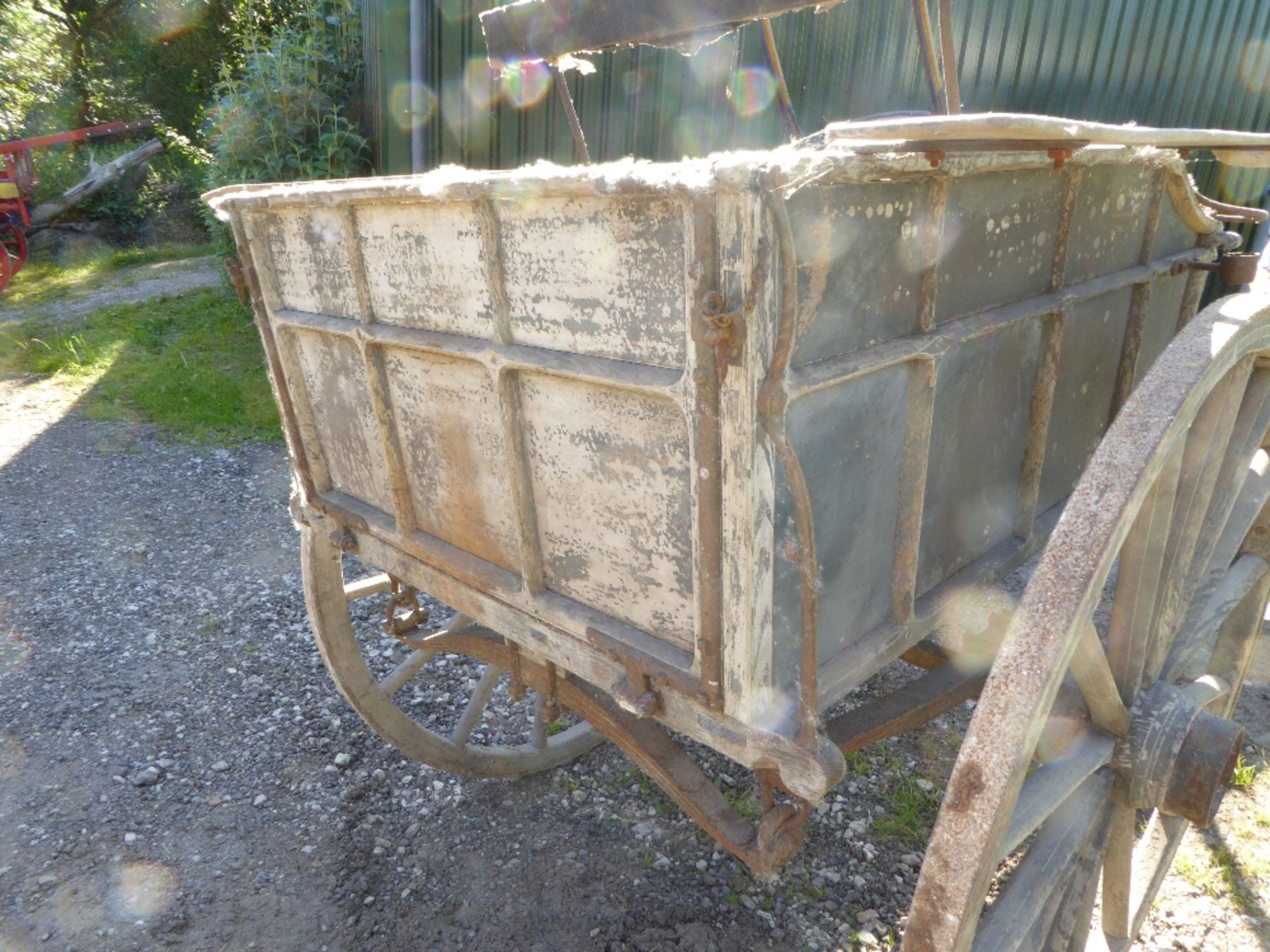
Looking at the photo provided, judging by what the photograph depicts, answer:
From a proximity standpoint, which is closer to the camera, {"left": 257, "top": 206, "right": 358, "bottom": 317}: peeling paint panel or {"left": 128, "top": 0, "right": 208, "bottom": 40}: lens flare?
{"left": 257, "top": 206, "right": 358, "bottom": 317}: peeling paint panel

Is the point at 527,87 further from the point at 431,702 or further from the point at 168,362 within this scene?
the point at 168,362

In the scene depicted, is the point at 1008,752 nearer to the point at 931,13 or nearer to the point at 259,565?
the point at 259,565

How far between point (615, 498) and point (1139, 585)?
1086mm

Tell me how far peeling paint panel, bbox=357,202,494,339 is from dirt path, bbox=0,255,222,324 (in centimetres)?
906

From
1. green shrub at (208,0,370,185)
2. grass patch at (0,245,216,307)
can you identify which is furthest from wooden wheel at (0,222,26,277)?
green shrub at (208,0,370,185)

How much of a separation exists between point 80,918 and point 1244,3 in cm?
820

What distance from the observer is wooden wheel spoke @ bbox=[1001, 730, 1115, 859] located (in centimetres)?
A: 135

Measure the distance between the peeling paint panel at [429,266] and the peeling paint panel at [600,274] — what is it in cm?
9

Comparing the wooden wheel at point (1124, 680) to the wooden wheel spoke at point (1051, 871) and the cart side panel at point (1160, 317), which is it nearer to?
the wooden wheel spoke at point (1051, 871)

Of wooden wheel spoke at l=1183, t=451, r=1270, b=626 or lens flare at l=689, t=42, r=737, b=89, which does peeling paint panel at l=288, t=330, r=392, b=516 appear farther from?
lens flare at l=689, t=42, r=737, b=89

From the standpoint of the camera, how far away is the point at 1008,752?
45.8 inches

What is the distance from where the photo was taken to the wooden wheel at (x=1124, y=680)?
1.19m

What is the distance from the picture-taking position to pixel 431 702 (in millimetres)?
3520

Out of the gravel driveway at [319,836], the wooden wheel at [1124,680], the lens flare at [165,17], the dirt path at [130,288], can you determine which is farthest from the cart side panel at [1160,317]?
the lens flare at [165,17]
